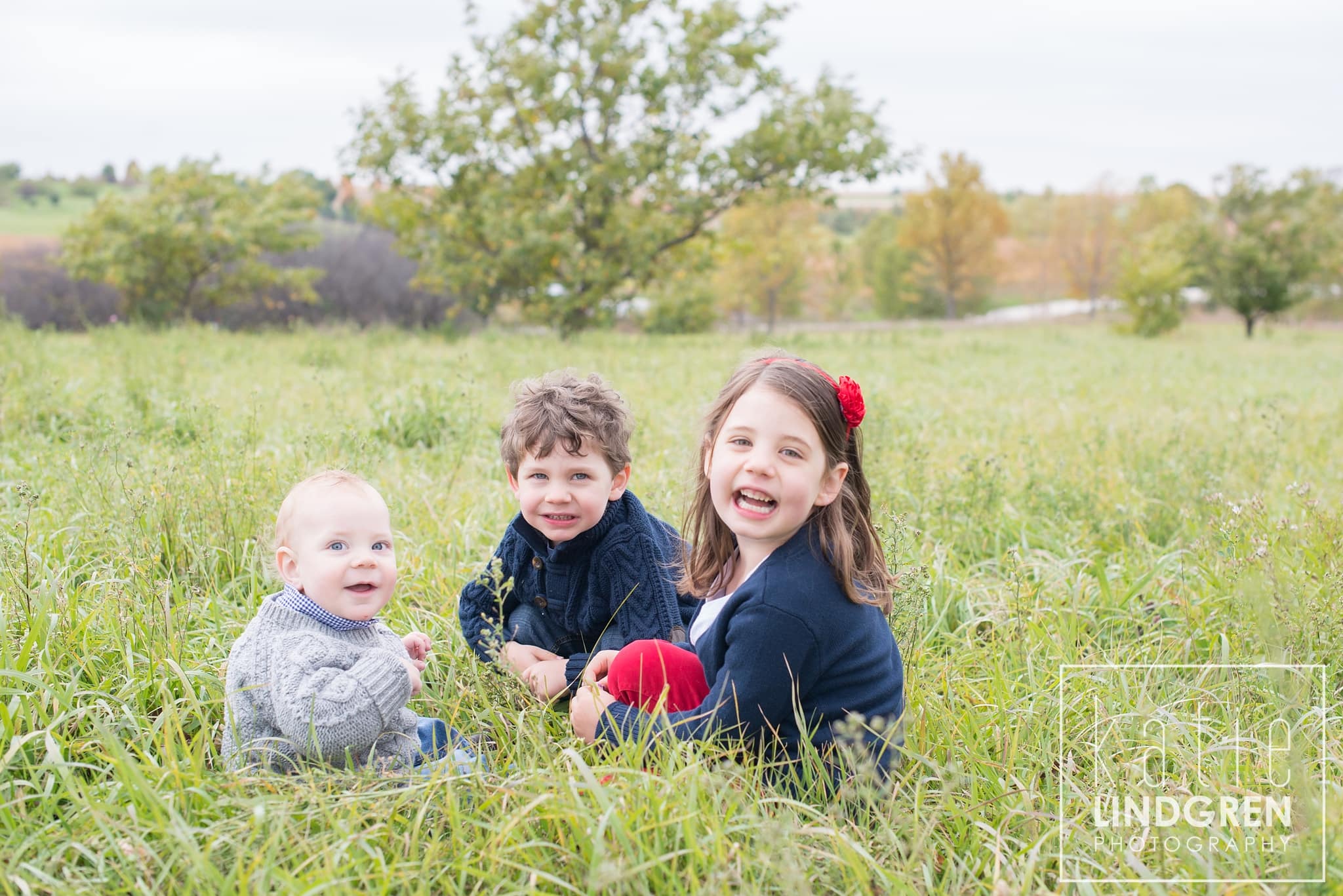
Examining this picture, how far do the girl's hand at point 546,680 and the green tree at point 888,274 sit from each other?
44157 millimetres

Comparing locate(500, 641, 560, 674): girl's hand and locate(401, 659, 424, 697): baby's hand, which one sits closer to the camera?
locate(401, 659, 424, 697): baby's hand

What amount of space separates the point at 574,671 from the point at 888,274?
154 feet

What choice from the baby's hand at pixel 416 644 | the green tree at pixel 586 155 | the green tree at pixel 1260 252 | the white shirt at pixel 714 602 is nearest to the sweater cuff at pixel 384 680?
the baby's hand at pixel 416 644

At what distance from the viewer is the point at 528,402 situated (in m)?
2.73

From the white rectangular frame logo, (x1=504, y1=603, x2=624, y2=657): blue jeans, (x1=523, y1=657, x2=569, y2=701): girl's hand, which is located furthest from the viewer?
(x1=504, y1=603, x2=624, y2=657): blue jeans

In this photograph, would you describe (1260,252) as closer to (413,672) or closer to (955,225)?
(955,225)

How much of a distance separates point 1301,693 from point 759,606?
1564 millimetres

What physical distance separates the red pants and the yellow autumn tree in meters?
36.1

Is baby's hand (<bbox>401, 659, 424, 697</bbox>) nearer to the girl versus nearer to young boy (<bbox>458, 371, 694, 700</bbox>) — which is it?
young boy (<bbox>458, 371, 694, 700</bbox>)

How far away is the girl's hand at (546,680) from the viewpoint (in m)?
2.63

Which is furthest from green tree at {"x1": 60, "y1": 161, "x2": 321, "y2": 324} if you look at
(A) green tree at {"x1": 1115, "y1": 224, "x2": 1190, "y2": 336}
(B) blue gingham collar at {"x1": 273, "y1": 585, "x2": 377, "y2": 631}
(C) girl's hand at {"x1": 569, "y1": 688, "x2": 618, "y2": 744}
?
(A) green tree at {"x1": 1115, "y1": 224, "x2": 1190, "y2": 336}

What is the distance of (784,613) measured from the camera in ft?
6.72

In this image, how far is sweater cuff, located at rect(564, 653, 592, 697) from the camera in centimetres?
266

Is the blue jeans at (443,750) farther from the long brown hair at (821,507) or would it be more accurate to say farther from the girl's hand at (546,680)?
the long brown hair at (821,507)
